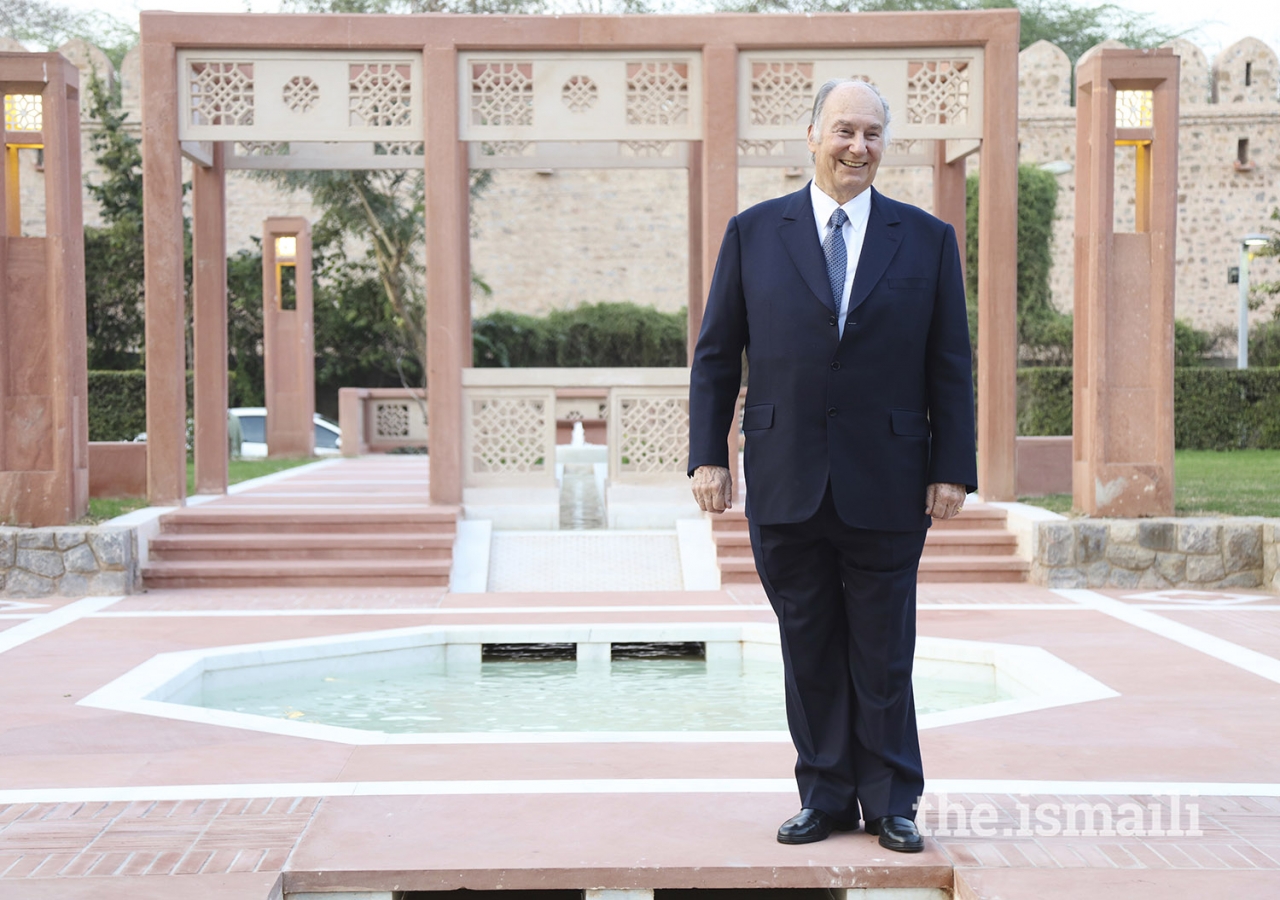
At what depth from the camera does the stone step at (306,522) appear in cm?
944

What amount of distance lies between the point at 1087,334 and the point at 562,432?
1283 cm

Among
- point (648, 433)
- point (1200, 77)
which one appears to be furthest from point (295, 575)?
point (1200, 77)

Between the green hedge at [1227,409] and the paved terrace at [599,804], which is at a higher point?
the green hedge at [1227,409]

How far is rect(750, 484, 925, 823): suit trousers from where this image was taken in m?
3.42

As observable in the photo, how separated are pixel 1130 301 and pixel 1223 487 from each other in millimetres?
4120

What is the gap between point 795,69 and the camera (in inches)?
397

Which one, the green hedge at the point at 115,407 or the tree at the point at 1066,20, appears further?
the tree at the point at 1066,20

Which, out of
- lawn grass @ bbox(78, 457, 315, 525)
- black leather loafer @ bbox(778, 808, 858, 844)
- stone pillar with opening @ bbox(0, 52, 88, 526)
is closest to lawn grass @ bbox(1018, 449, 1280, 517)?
black leather loafer @ bbox(778, 808, 858, 844)

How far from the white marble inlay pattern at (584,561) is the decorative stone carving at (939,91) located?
3634 mm

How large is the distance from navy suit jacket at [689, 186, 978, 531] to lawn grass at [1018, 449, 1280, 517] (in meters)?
6.26

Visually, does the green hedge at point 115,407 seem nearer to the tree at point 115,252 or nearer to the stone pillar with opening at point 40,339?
the tree at point 115,252

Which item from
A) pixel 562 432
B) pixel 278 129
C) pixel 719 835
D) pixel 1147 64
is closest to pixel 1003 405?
pixel 1147 64

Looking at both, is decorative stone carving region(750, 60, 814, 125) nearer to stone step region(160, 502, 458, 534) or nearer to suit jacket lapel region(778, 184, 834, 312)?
stone step region(160, 502, 458, 534)
